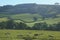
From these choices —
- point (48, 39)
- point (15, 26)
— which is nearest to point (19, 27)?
point (15, 26)

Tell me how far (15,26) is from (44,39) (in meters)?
63.0

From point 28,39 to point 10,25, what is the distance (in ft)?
216

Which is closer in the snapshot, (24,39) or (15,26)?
(24,39)

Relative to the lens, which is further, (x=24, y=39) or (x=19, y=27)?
(x=19, y=27)

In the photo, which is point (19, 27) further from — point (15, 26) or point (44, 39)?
point (44, 39)

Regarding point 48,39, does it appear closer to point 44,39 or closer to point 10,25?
point 44,39

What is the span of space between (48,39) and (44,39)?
3.24 ft

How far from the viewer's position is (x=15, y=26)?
10950cm

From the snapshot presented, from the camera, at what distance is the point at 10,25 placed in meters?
111

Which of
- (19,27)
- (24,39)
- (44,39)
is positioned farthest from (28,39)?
(19,27)

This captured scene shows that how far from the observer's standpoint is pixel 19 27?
346 ft

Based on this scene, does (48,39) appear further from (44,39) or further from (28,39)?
(28,39)

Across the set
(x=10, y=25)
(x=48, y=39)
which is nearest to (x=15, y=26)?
(x=10, y=25)

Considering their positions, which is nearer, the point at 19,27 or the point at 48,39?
the point at 48,39
